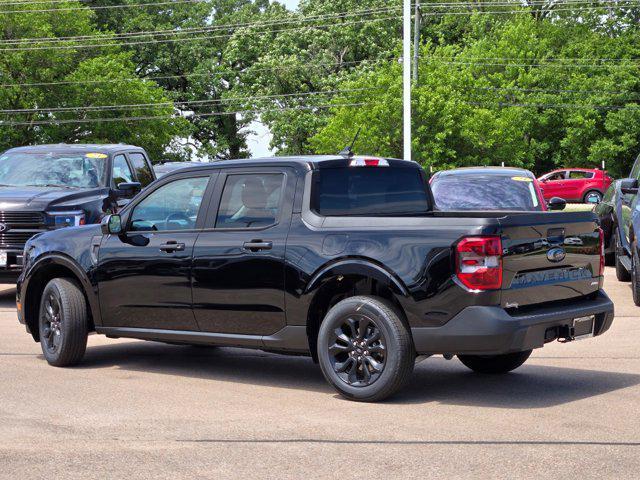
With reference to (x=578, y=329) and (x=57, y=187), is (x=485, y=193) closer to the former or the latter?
(x=57, y=187)

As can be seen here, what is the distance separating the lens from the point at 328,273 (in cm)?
793

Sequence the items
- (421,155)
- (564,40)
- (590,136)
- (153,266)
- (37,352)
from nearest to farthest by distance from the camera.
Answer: (153,266) < (37,352) < (421,155) < (590,136) < (564,40)

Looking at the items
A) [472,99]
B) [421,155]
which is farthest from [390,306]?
[472,99]

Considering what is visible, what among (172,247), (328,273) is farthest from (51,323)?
(328,273)

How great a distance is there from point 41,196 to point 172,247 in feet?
21.2

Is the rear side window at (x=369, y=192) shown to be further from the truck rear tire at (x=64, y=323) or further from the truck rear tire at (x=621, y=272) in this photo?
the truck rear tire at (x=621, y=272)

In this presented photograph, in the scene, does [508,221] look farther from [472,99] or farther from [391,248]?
[472,99]

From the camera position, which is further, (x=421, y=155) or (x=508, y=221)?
(x=421, y=155)

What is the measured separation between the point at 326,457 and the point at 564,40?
245 ft

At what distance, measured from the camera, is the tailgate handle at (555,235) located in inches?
312

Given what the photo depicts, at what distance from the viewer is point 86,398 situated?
26.6ft

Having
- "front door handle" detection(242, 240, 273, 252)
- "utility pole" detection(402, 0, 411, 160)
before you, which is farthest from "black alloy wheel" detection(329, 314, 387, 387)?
"utility pole" detection(402, 0, 411, 160)

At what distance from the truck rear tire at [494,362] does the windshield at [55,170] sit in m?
8.04

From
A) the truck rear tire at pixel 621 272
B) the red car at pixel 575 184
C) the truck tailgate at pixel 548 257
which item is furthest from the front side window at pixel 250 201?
the red car at pixel 575 184
